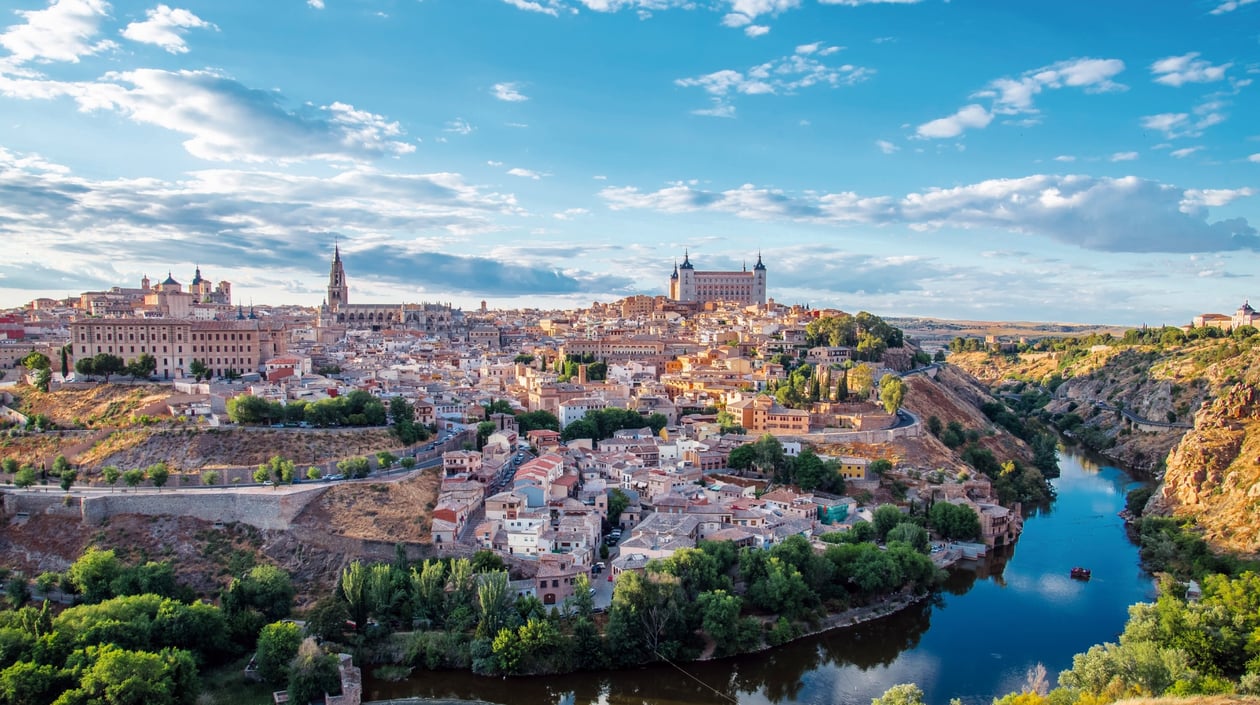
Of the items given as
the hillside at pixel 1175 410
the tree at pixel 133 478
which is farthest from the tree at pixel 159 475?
the hillside at pixel 1175 410

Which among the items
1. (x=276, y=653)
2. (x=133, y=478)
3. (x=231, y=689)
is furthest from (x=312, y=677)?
(x=133, y=478)

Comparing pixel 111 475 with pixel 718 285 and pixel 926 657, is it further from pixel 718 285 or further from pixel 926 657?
pixel 718 285

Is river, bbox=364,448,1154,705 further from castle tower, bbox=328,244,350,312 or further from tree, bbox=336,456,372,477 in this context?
castle tower, bbox=328,244,350,312

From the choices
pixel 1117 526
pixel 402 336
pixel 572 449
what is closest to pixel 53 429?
pixel 572 449

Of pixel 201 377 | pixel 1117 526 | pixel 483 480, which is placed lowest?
pixel 1117 526

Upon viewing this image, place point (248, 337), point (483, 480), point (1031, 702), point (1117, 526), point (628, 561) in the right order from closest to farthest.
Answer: point (1031, 702), point (628, 561), point (483, 480), point (1117, 526), point (248, 337)

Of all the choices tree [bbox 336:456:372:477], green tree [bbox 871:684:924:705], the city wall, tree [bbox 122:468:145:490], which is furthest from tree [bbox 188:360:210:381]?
green tree [bbox 871:684:924:705]

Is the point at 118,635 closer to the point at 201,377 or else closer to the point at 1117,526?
the point at 201,377
